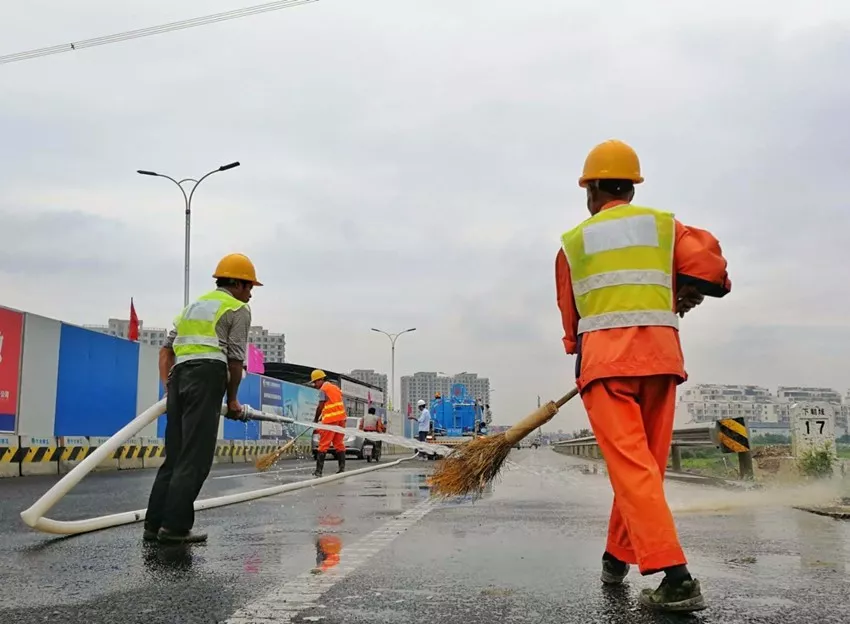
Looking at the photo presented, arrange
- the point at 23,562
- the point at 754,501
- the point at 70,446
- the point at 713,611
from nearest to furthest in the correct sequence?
1. the point at 713,611
2. the point at 23,562
3. the point at 754,501
4. the point at 70,446

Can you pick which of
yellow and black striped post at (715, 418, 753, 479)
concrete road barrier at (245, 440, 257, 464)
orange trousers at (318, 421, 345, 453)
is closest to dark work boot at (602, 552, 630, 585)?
yellow and black striped post at (715, 418, 753, 479)

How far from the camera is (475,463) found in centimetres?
468

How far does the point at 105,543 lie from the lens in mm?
5508

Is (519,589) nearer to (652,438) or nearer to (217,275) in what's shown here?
(652,438)

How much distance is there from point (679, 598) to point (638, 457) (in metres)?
0.58

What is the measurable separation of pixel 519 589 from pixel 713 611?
0.89m

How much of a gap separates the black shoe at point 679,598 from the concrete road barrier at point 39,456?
14.5 m

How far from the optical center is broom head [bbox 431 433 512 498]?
4.63 meters

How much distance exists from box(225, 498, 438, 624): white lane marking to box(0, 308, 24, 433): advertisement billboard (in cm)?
1167

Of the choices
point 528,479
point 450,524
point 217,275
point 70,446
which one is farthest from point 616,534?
point 70,446

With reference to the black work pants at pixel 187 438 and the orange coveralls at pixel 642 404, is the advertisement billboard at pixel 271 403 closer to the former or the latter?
the black work pants at pixel 187 438

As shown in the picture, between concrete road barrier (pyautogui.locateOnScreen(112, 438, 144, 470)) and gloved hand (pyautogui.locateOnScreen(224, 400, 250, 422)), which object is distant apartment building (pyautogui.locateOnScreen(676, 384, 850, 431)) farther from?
concrete road barrier (pyautogui.locateOnScreen(112, 438, 144, 470))

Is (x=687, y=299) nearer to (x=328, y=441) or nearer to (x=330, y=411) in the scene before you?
(x=330, y=411)

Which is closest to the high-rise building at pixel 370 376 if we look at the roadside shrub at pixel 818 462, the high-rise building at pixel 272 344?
the high-rise building at pixel 272 344
